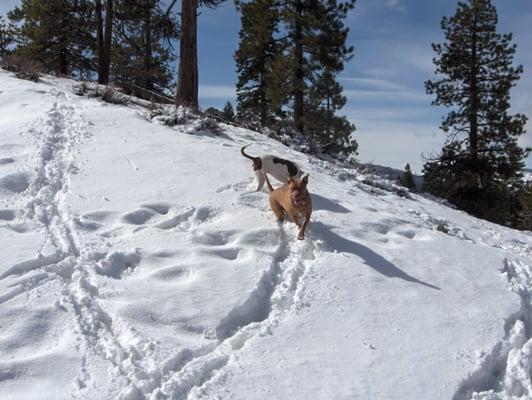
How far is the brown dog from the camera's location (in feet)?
18.6

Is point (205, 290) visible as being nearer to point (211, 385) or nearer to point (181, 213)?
point (211, 385)

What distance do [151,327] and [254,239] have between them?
2.05 meters

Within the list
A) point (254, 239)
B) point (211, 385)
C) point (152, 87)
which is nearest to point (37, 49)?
point (152, 87)

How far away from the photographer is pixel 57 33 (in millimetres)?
20031

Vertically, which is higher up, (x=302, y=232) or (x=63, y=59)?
(x=63, y=59)

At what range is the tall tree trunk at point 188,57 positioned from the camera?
1240 cm

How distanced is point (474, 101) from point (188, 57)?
517 inches

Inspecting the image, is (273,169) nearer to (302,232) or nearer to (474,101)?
(302,232)

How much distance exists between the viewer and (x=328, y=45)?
63.1 ft

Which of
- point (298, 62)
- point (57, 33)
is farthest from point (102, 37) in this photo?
point (298, 62)

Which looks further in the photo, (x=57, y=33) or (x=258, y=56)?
(x=258, y=56)

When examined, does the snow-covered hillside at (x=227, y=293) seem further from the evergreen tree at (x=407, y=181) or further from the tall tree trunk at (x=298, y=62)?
the tall tree trunk at (x=298, y=62)

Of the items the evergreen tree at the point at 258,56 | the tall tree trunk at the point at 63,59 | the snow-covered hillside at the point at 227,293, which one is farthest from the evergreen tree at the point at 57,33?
the snow-covered hillside at the point at 227,293

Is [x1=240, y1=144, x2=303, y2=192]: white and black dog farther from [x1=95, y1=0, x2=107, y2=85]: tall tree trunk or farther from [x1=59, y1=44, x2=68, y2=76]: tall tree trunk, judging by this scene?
[x1=59, y1=44, x2=68, y2=76]: tall tree trunk
